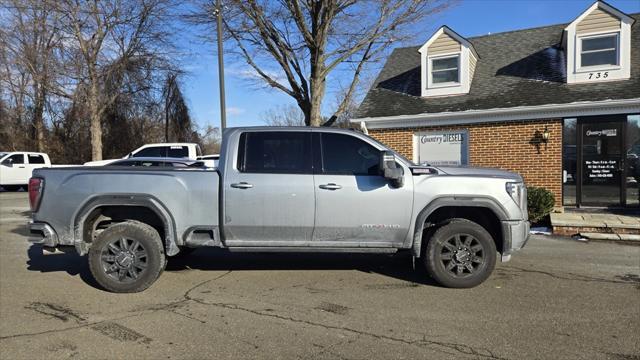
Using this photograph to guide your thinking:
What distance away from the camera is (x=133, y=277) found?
563 centimetres

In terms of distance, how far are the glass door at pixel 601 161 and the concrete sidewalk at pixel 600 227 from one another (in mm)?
1469

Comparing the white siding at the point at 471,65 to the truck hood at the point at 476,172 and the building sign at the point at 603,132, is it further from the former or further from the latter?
the truck hood at the point at 476,172

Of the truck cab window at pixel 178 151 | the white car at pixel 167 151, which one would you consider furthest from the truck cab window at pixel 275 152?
the truck cab window at pixel 178 151

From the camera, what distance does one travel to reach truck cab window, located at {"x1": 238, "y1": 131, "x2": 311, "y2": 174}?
5.70 meters

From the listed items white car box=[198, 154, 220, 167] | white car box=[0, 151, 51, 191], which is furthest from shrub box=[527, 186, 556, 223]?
white car box=[0, 151, 51, 191]

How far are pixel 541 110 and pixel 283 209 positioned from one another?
913 centimetres

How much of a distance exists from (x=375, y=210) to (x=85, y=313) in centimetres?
321

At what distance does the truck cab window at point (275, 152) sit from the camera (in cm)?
570

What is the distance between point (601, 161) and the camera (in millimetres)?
11992

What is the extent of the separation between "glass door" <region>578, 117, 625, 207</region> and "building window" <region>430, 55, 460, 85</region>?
12.7 feet

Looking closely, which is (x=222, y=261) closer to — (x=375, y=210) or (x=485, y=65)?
(x=375, y=210)

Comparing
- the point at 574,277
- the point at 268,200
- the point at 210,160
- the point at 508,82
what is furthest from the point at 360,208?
the point at 508,82

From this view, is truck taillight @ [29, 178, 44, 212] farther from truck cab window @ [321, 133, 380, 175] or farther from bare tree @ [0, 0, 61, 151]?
bare tree @ [0, 0, 61, 151]

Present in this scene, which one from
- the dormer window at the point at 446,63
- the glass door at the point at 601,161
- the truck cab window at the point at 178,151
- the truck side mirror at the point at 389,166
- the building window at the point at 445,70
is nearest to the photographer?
the truck side mirror at the point at 389,166
